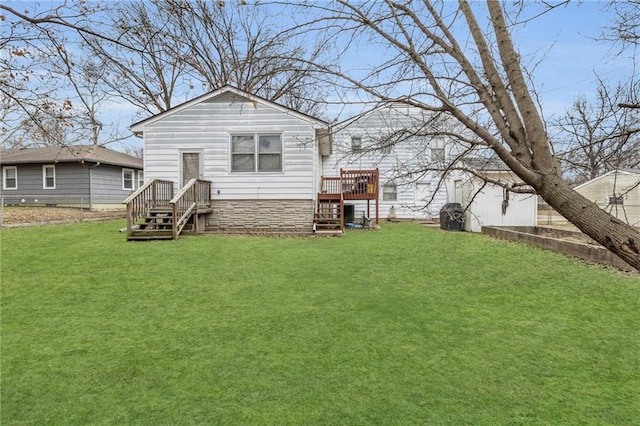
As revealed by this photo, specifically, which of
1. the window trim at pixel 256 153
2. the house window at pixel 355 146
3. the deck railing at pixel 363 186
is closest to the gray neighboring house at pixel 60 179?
the window trim at pixel 256 153

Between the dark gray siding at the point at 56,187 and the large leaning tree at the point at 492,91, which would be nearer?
the large leaning tree at the point at 492,91

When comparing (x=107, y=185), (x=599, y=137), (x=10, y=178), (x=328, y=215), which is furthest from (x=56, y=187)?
(x=599, y=137)

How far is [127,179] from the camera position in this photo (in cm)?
2353

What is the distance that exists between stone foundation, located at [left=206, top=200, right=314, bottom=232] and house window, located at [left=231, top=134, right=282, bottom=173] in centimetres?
112

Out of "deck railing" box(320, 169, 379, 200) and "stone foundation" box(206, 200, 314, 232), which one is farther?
"deck railing" box(320, 169, 379, 200)

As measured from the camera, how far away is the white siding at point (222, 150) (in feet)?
40.3

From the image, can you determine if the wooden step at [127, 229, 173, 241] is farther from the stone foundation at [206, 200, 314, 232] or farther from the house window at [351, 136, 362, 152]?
the house window at [351, 136, 362, 152]

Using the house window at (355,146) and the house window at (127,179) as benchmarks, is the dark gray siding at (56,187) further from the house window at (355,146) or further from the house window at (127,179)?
the house window at (355,146)


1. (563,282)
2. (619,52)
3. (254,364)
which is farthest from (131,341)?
(563,282)

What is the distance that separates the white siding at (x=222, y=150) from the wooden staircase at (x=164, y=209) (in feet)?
1.75

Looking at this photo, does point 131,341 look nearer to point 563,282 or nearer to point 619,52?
point 619,52

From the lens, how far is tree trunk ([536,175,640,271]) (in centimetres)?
149

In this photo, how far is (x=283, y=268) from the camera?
7.10 m

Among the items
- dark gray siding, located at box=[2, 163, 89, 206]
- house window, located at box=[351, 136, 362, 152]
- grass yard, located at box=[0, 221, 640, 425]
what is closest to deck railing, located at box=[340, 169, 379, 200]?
grass yard, located at box=[0, 221, 640, 425]
